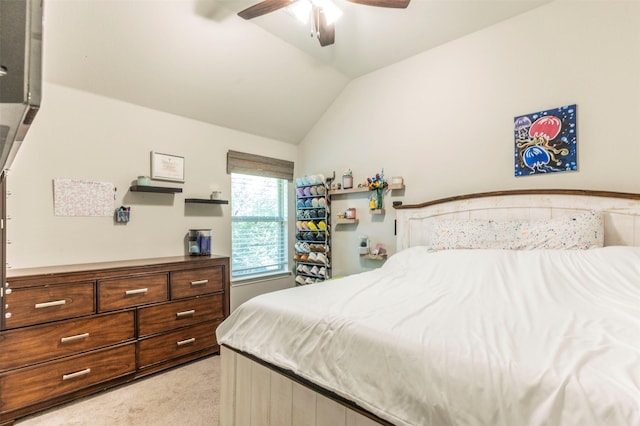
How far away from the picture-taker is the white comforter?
828mm

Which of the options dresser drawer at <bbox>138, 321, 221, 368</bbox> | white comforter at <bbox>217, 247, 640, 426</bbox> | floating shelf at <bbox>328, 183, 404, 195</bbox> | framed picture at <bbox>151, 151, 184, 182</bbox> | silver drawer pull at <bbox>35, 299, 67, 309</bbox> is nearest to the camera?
white comforter at <bbox>217, 247, 640, 426</bbox>

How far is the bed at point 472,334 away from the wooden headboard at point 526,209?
0.01 meters

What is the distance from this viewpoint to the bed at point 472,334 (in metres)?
0.86

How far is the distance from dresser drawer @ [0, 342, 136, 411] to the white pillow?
2.51 m

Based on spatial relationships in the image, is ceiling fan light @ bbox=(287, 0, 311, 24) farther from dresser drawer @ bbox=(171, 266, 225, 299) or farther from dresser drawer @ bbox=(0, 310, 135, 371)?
dresser drawer @ bbox=(0, 310, 135, 371)

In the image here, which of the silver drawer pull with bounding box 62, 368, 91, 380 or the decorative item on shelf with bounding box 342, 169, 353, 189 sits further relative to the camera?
the decorative item on shelf with bounding box 342, 169, 353, 189

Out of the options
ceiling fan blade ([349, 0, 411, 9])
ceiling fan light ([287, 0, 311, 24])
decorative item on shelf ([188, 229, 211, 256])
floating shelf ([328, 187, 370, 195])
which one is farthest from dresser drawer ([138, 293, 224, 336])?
ceiling fan blade ([349, 0, 411, 9])

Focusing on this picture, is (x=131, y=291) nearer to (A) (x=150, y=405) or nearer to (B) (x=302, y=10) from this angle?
(A) (x=150, y=405)

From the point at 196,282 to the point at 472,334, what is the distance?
231 centimetres

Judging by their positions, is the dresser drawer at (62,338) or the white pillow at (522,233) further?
the white pillow at (522,233)

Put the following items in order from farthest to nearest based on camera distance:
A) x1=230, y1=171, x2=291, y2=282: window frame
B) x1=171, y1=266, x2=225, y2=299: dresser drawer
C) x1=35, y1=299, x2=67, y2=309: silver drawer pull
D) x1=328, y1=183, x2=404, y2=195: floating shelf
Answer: x1=230, y1=171, x2=291, y2=282: window frame, x1=328, y1=183, x2=404, y2=195: floating shelf, x1=171, y1=266, x2=225, y2=299: dresser drawer, x1=35, y1=299, x2=67, y2=309: silver drawer pull

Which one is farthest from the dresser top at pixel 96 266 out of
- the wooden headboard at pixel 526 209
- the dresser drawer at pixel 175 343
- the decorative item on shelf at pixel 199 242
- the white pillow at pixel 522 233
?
the white pillow at pixel 522 233

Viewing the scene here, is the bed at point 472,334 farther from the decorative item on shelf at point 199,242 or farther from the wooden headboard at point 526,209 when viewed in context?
the decorative item on shelf at point 199,242

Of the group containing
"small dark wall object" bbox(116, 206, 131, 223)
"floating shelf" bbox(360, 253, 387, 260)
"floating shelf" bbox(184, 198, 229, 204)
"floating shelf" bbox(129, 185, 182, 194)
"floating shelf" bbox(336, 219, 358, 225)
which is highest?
"floating shelf" bbox(129, 185, 182, 194)
